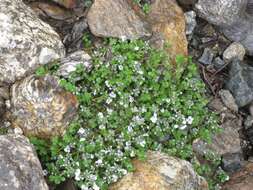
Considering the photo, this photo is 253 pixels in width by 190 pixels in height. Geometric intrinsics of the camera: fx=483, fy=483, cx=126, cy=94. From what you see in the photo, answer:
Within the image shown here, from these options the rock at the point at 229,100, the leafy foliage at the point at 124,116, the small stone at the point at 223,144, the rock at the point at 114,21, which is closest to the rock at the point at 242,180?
the small stone at the point at 223,144

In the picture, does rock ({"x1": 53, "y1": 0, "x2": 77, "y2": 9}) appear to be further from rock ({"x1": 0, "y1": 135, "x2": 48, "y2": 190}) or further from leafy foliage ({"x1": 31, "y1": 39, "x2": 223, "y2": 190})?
rock ({"x1": 0, "y1": 135, "x2": 48, "y2": 190})

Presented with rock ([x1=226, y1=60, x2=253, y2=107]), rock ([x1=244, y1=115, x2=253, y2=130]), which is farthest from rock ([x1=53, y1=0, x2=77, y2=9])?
rock ([x1=244, y1=115, x2=253, y2=130])

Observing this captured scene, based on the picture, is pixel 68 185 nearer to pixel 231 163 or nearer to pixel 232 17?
pixel 231 163

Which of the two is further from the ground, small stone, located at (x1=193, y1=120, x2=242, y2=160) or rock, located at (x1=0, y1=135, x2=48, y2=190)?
rock, located at (x1=0, y1=135, x2=48, y2=190)

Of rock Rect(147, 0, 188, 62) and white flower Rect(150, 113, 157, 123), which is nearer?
white flower Rect(150, 113, 157, 123)

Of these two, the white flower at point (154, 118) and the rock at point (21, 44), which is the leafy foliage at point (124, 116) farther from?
the rock at point (21, 44)

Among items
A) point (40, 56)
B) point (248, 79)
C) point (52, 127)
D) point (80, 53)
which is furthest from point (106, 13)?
point (248, 79)
